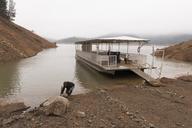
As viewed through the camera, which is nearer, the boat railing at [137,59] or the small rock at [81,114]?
the small rock at [81,114]

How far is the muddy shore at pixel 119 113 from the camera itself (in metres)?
7.79

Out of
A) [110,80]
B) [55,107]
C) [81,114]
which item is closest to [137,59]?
[110,80]

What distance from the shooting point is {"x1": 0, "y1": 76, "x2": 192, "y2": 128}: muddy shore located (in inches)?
307

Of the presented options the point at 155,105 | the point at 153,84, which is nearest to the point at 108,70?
the point at 153,84

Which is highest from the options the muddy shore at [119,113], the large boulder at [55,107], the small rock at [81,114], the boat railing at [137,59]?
the boat railing at [137,59]

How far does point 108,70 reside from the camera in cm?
1864

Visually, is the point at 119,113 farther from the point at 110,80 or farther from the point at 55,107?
the point at 110,80

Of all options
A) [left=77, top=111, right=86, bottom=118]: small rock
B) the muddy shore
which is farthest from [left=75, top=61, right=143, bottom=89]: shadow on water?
[left=77, top=111, right=86, bottom=118]: small rock

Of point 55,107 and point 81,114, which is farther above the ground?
point 55,107

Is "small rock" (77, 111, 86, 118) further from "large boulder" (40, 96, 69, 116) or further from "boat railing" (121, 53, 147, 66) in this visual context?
"boat railing" (121, 53, 147, 66)

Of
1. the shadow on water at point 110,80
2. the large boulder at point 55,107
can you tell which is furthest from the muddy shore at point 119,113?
the shadow on water at point 110,80

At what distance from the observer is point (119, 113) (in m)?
8.89

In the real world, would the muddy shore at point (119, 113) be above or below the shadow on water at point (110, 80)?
above

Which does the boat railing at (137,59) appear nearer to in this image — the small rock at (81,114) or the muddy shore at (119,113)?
the muddy shore at (119,113)
